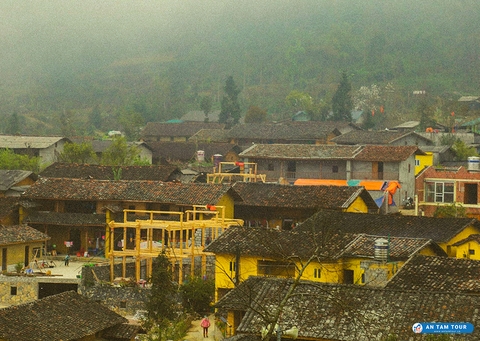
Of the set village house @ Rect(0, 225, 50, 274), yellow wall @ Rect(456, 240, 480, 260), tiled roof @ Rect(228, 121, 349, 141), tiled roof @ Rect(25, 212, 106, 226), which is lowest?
village house @ Rect(0, 225, 50, 274)

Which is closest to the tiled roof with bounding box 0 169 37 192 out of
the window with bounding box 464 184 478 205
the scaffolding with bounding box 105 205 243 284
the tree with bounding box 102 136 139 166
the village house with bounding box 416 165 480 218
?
the scaffolding with bounding box 105 205 243 284

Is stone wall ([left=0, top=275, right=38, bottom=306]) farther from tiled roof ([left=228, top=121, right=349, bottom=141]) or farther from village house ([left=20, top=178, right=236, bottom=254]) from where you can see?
tiled roof ([left=228, top=121, right=349, bottom=141])

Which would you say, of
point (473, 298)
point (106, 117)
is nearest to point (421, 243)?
point (473, 298)

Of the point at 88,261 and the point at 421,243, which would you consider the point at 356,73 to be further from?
the point at 421,243

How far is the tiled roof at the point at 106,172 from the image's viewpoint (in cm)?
5859

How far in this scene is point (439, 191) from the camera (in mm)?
54844

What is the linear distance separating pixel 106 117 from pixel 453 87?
1856 inches

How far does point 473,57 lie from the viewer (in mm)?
175125

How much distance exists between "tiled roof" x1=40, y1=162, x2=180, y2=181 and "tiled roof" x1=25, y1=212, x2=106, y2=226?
901 centimetres

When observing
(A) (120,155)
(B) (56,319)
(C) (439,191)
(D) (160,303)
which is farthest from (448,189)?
(B) (56,319)

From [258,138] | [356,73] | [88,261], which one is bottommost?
[88,261]

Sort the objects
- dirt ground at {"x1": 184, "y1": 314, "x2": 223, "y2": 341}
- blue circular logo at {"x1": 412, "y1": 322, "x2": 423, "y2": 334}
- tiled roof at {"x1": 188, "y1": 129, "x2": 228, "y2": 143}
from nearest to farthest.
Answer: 1. blue circular logo at {"x1": 412, "y1": 322, "x2": 423, "y2": 334}
2. dirt ground at {"x1": 184, "y1": 314, "x2": 223, "y2": 341}
3. tiled roof at {"x1": 188, "y1": 129, "x2": 228, "y2": 143}

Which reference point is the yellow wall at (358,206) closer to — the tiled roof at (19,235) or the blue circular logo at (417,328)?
the tiled roof at (19,235)

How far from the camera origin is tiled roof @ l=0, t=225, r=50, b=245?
146ft
